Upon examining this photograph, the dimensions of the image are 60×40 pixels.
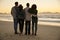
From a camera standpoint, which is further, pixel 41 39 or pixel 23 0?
pixel 23 0

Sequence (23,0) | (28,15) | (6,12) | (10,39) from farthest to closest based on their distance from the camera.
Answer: (6,12), (23,0), (28,15), (10,39)

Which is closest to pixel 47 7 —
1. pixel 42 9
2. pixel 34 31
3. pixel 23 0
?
pixel 42 9

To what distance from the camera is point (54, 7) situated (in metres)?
61.1

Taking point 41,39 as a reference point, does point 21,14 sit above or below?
above

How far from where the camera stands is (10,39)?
43.4 feet

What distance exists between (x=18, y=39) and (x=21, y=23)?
274 cm

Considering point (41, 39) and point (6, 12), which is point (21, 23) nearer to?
point (41, 39)

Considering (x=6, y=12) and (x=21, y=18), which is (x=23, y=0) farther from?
(x=21, y=18)

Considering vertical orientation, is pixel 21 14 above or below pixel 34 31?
above

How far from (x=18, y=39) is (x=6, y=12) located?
174ft

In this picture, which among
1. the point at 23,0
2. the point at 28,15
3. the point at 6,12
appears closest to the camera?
the point at 28,15

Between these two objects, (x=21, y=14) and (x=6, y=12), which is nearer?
(x=21, y=14)

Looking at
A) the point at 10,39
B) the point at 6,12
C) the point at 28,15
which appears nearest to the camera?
the point at 10,39

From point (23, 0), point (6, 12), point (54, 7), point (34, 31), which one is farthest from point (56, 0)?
point (34, 31)
